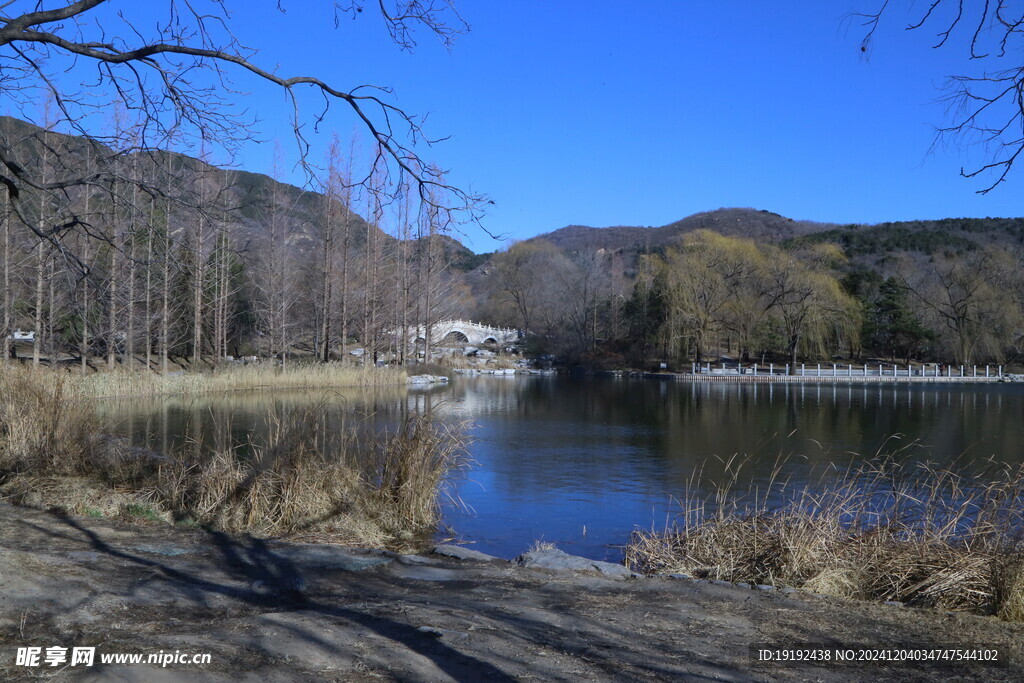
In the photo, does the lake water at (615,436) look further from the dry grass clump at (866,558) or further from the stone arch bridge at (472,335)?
the stone arch bridge at (472,335)

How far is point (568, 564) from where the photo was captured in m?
6.54

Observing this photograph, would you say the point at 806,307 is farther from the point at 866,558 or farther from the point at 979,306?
the point at 866,558

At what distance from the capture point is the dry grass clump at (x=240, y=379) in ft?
76.6

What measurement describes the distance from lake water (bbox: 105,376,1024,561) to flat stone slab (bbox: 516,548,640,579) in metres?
1.59

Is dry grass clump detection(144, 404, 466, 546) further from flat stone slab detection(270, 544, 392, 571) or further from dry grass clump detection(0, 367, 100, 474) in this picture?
dry grass clump detection(0, 367, 100, 474)

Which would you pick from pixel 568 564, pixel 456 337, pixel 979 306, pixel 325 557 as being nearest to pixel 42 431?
pixel 325 557

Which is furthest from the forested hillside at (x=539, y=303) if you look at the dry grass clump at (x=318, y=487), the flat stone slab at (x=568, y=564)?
the flat stone slab at (x=568, y=564)

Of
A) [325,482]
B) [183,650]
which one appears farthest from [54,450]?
[183,650]

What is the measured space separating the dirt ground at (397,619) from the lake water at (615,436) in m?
2.74

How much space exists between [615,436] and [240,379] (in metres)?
13.9

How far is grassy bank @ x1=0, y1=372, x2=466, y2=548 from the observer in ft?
24.8

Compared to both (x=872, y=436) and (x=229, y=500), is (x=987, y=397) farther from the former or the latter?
(x=229, y=500)

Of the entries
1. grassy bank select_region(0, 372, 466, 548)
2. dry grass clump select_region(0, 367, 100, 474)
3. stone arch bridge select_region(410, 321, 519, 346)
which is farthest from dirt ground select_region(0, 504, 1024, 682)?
stone arch bridge select_region(410, 321, 519, 346)

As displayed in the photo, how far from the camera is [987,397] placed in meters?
34.3
